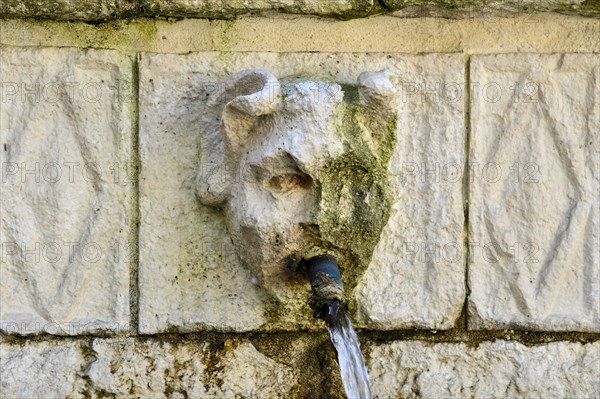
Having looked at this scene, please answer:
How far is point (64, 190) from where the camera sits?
2.06 meters

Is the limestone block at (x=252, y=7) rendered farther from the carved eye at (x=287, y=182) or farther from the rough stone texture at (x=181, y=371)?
the rough stone texture at (x=181, y=371)

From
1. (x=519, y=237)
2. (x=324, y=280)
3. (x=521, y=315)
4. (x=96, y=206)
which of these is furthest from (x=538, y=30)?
(x=96, y=206)

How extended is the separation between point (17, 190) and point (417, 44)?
3.31 feet

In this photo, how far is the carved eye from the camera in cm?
192

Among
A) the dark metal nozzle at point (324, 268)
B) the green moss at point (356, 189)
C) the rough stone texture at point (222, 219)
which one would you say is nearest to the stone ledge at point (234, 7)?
the rough stone texture at point (222, 219)

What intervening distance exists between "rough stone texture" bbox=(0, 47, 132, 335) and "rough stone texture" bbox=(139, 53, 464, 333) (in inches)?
2.4

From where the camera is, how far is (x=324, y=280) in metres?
1.87

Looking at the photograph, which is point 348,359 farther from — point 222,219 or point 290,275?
point 222,219

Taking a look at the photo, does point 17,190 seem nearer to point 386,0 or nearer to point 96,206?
point 96,206

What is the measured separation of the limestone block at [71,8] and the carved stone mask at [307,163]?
28 cm

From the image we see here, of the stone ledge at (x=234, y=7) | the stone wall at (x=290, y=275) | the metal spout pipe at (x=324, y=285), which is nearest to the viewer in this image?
the metal spout pipe at (x=324, y=285)

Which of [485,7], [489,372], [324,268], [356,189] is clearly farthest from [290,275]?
[485,7]

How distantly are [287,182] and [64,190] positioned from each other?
0.54m

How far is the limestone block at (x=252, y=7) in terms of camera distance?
198 cm
